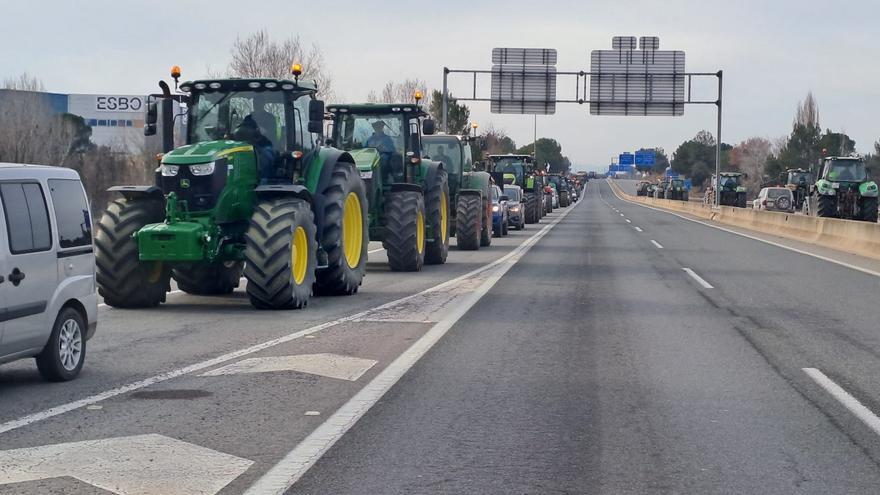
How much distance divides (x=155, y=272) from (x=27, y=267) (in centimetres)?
587

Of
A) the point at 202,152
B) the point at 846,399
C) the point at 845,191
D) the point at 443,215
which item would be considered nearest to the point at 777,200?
the point at 845,191

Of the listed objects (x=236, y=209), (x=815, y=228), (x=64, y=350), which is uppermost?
(x=236, y=209)

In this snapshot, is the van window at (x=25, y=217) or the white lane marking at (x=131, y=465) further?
the van window at (x=25, y=217)

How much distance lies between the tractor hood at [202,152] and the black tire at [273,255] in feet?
2.69

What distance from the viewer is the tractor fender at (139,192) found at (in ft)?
46.7

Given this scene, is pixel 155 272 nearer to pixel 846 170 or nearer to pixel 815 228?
pixel 815 228

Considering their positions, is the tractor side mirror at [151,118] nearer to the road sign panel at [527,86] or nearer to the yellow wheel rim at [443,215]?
the yellow wheel rim at [443,215]

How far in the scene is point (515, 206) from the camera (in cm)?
4147

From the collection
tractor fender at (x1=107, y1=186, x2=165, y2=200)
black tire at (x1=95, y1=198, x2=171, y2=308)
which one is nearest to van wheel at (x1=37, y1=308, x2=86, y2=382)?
black tire at (x1=95, y1=198, x2=171, y2=308)

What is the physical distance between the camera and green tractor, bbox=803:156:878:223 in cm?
4200

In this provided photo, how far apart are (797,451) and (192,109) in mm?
10634

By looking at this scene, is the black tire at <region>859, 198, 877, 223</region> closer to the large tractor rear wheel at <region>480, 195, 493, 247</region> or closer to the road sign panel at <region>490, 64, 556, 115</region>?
the road sign panel at <region>490, 64, 556, 115</region>

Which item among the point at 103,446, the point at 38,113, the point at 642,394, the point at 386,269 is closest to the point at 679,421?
the point at 642,394

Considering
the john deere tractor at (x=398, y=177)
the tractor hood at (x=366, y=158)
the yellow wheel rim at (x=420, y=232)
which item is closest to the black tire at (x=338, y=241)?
the john deere tractor at (x=398, y=177)
